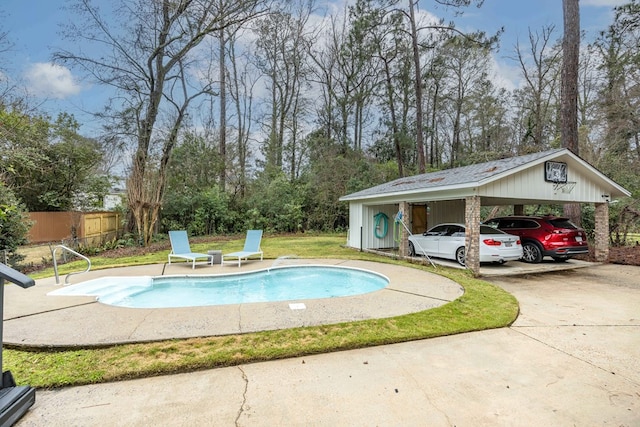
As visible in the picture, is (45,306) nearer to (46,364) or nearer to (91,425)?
(46,364)

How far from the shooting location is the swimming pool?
6.67 m

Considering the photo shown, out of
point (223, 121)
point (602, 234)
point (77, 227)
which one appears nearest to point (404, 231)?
point (602, 234)

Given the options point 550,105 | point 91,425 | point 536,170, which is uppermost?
point 550,105

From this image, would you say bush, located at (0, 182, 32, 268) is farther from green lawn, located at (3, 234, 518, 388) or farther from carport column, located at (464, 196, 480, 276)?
carport column, located at (464, 196, 480, 276)

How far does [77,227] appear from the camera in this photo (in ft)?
42.9

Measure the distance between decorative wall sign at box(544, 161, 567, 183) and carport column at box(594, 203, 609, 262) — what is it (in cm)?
261

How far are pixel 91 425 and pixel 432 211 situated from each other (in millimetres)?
13710

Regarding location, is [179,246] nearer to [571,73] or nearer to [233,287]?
[233,287]

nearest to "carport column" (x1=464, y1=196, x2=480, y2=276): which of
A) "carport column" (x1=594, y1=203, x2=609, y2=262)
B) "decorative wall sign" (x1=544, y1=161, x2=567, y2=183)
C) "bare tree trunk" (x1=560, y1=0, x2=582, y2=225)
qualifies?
"decorative wall sign" (x1=544, y1=161, x2=567, y2=183)

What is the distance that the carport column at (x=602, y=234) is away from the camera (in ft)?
32.7

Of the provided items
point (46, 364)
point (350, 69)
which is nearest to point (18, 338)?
point (46, 364)

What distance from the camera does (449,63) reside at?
2283 cm

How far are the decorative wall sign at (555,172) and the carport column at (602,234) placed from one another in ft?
8.55

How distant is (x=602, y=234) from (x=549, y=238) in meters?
2.30
